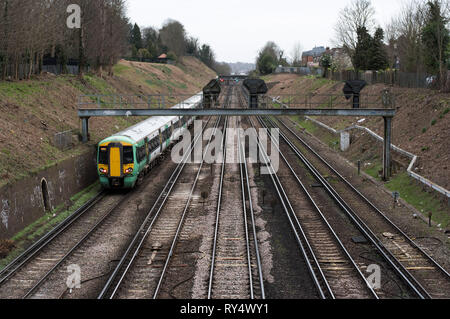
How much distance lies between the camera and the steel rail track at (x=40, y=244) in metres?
14.6

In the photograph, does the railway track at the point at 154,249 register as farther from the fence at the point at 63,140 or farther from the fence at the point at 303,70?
the fence at the point at 303,70

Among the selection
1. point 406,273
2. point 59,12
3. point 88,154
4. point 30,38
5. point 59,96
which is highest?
point 59,12

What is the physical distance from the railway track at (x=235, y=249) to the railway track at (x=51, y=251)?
192 inches

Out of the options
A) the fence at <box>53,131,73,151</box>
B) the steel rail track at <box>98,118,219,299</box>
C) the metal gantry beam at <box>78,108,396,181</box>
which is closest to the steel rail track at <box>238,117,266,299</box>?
the steel rail track at <box>98,118,219,299</box>

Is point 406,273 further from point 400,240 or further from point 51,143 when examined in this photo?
point 51,143

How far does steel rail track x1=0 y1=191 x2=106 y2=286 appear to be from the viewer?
14.6 meters

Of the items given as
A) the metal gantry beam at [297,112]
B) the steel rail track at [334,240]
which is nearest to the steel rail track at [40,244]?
the metal gantry beam at [297,112]

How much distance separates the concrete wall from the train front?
5.11 ft

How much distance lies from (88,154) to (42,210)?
22.2 ft

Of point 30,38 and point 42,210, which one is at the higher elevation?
point 30,38
